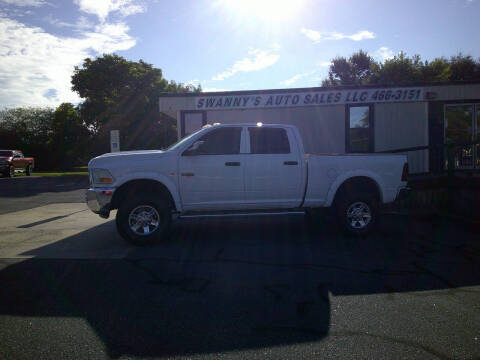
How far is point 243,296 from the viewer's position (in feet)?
13.0

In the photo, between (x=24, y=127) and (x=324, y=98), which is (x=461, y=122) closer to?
(x=324, y=98)

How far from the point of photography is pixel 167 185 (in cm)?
624

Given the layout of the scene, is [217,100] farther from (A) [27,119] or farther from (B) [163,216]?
(A) [27,119]

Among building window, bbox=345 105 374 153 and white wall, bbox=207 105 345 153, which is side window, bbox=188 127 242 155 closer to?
white wall, bbox=207 105 345 153

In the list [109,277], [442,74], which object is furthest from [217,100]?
[442,74]

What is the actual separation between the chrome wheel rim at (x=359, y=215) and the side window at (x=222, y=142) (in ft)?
8.01

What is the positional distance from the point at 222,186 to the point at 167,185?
3.21 feet

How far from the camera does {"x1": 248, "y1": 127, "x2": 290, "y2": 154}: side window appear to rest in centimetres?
667

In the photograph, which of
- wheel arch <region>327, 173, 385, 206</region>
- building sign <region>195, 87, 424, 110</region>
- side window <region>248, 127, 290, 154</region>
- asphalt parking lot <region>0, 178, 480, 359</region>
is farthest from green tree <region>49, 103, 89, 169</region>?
wheel arch <region>327, 173, 385, 206</region>

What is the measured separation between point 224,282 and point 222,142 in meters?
2.97

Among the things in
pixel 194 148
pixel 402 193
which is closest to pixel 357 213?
pixel 402 193

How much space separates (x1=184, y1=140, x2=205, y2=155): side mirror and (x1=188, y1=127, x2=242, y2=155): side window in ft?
0.13

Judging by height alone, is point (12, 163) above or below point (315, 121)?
below

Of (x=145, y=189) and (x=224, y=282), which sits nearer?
(x=224, y=282)
